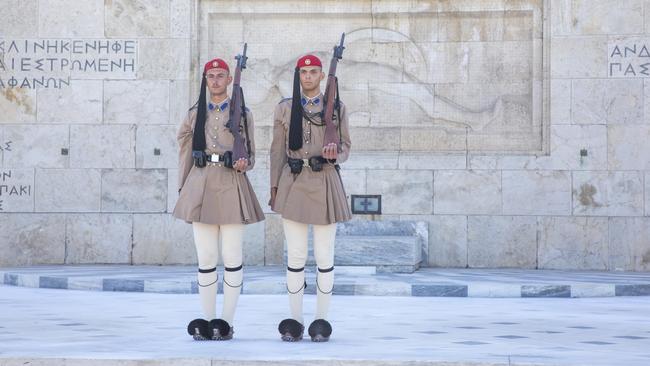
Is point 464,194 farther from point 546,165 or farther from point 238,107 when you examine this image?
point 238,107

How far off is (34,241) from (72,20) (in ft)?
9.66

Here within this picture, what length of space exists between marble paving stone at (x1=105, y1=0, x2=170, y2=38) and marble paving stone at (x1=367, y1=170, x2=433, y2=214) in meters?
3.37

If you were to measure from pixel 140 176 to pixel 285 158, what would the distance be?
778 centimetres

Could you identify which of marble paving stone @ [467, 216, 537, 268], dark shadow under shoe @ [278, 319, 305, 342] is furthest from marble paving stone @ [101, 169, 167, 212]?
dark shadow under shoe @ [278, 319, 305, 342]

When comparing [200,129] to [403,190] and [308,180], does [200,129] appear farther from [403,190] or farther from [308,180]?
[403,190]

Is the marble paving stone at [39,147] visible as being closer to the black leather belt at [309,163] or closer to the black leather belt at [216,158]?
the black leather belt at [216,158]

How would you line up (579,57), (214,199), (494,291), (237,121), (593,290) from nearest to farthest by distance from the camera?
1. (214,199)
2. (237,121)
3. (494,291)
4. (593,290)
5. (579,57)

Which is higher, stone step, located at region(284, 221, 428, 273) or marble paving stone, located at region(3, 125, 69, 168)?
marble paving stone, located at region(3, 125, 69, 168)

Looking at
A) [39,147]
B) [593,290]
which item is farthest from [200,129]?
[39,147]

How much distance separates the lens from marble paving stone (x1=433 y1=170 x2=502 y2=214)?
1511 cm

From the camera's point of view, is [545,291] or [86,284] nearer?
[545,291]

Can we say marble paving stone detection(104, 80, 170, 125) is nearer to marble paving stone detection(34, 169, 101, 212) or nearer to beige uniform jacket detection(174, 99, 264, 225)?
marble paving stone detection(34, 169, 101, 212)

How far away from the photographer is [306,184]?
25.5 feet

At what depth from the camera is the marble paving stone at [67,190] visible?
1542 centimetres
